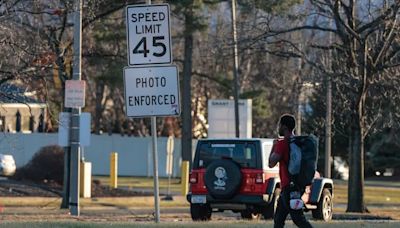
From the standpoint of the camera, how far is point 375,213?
78.1ft

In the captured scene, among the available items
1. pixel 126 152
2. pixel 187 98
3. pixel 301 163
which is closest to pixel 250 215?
pixel 301 163

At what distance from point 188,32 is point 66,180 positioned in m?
10.7

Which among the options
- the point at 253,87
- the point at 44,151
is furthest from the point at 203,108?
the point at 44,151

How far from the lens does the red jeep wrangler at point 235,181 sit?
18.0 metres

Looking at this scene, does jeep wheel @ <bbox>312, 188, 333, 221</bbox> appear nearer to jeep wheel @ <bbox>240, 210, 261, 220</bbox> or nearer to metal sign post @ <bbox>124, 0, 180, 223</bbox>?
jeep wheel @ <bbox>240, 210, 261, 220</bbox>

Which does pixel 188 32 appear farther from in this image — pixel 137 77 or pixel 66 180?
pixel 137 77

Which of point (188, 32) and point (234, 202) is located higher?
point (188, 32)

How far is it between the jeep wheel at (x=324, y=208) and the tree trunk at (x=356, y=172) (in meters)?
4.29

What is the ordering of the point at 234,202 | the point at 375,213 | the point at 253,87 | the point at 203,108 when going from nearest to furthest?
the point at 234,202
the point at 375,213
the point at 253,87
the point at 203,108

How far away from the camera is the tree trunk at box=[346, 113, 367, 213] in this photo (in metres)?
23.9

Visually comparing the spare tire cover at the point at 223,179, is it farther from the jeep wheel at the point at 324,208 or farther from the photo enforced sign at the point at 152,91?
the photo enforced sign at the point at 152,91

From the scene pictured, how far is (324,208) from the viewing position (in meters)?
19.4

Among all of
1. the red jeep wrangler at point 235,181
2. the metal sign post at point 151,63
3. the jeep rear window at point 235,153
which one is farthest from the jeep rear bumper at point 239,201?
the metal sign post at point 151,63

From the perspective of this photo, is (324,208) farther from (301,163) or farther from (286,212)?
(301,163)
